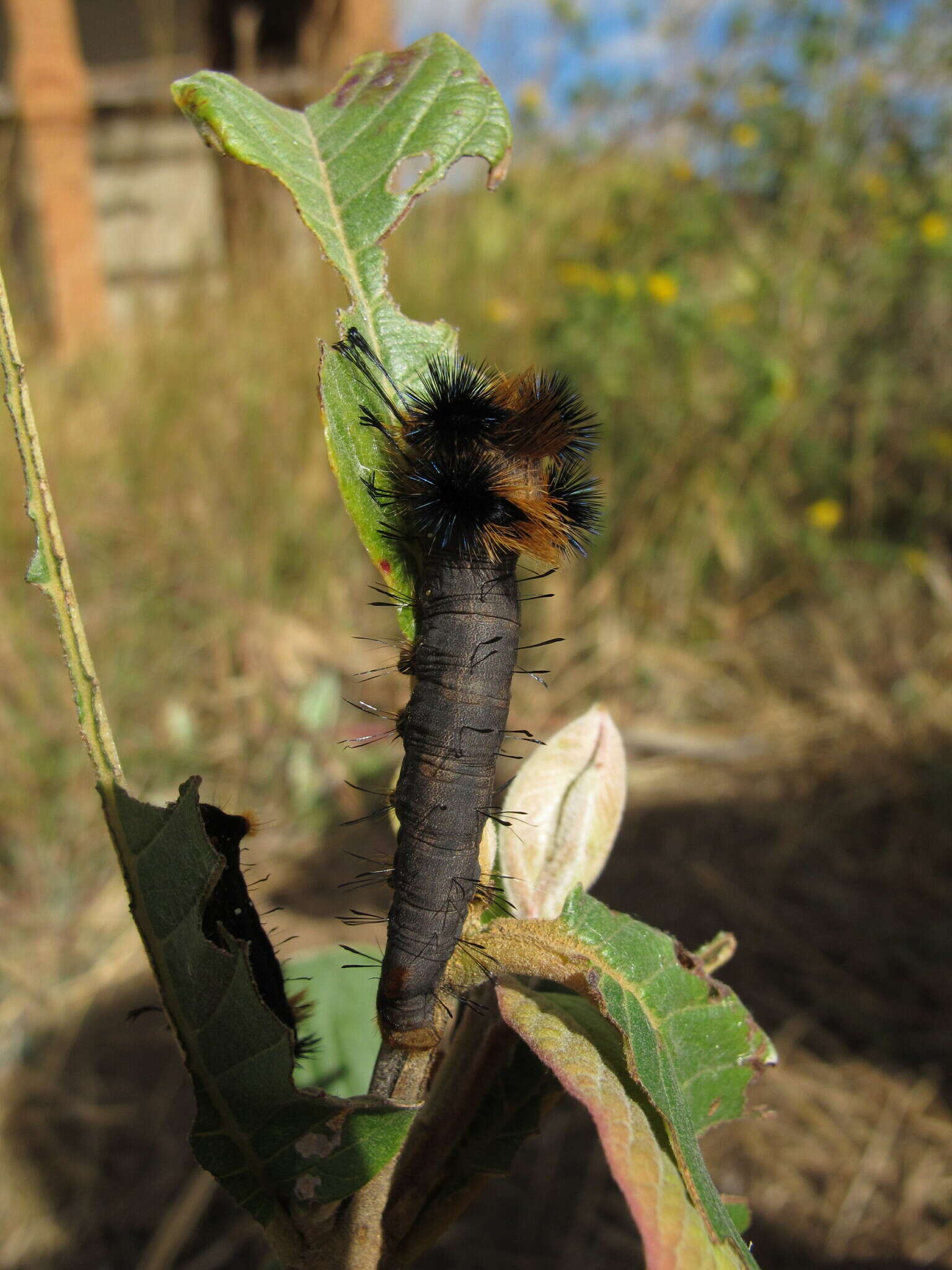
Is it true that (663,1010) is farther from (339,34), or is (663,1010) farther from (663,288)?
(339,34)

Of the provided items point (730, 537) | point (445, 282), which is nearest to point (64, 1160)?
point (730, 537)

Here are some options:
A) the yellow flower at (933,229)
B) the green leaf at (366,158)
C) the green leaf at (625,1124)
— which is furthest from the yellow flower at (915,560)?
the green leaf at (625,1124)

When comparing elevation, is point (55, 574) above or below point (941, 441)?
below

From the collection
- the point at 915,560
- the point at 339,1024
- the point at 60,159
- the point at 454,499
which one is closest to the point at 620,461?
the point at 915,560

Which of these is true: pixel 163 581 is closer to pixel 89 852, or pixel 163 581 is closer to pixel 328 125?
pixel 89 852

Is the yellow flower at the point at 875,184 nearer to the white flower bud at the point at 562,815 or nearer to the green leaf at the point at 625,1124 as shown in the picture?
the white flower bud at the point at 562,815
